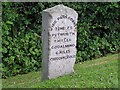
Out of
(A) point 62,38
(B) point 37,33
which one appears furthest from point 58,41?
(B) point 37,33

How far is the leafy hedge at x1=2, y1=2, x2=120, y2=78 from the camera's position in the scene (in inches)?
342

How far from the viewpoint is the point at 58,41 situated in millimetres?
6965

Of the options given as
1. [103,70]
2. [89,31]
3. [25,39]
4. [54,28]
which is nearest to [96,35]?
[89,31]

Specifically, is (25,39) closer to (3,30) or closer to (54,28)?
(3,30)

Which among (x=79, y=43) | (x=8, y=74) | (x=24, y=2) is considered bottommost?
(x=8, y=74)

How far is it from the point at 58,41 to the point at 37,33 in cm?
247

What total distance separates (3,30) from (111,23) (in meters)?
4.04

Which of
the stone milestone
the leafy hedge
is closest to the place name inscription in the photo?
the stone milestone

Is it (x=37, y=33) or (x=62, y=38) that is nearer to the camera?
(x=62, y=38)

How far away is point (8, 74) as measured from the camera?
8766 millimetres

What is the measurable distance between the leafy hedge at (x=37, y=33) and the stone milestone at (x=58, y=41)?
1913 mm

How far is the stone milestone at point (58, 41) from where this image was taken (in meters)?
A: 6.76

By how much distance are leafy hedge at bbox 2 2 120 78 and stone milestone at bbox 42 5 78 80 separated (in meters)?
1.91

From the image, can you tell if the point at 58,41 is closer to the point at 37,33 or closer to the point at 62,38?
the point at 62,38
